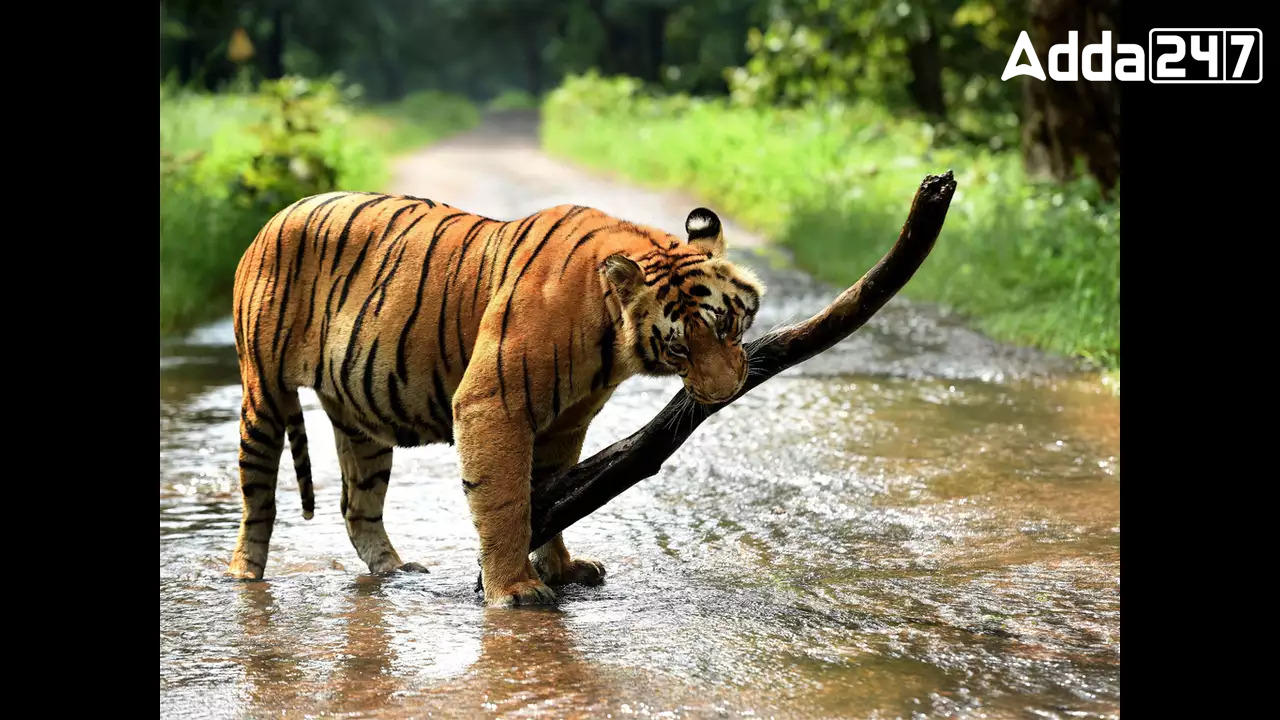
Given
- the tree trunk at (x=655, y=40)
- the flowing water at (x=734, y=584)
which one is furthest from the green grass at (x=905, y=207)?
the tree trunk at (x=655, y=40)

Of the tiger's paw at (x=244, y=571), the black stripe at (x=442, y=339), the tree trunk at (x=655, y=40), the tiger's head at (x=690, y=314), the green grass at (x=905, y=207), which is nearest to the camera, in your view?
the tiger's head at (x=690, y=314)

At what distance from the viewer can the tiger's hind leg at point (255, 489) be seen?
5.41 m

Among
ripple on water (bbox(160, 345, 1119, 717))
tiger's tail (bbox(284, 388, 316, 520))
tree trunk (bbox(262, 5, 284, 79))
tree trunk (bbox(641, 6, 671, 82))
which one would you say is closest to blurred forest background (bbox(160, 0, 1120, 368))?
ripple on water (bbox(160, 345, 1119, 717))

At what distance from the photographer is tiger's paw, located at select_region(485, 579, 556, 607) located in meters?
4.85

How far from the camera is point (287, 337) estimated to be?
534 cm

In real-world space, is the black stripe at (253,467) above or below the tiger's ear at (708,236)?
below

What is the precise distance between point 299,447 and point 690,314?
1.77 meters

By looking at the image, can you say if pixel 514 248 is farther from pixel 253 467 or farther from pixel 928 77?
pixel 928 77

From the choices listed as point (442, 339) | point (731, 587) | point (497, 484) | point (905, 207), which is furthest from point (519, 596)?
point (905, 207)

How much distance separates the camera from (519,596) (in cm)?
486

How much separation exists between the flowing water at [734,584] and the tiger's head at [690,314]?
77cm
